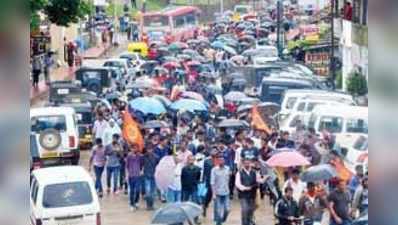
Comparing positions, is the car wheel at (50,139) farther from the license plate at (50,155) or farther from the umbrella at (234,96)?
the umbrella at (234,96)

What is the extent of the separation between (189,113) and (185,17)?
707 millimetres

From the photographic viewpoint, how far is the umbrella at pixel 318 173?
4707mm

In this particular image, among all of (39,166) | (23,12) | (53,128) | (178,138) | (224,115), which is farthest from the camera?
(224,115)

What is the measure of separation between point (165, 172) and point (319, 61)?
4.51 ft

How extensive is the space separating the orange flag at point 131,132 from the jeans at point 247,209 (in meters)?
0.69

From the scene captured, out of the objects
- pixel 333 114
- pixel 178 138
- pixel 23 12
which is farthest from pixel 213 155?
pixel 23 12

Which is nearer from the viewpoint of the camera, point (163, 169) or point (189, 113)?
point (163, 169)

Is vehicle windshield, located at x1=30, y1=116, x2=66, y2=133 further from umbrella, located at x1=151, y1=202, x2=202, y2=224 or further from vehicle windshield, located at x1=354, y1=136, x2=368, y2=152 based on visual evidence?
vehicle windshield, located at x1=354, y1=136, x2=368, y2=152

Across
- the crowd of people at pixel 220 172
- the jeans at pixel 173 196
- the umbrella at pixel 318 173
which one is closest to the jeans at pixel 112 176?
the crowd of people at pixel 220 172

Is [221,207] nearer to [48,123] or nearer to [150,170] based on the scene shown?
[150,170]

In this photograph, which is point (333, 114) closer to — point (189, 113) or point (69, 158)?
point (189, 113)

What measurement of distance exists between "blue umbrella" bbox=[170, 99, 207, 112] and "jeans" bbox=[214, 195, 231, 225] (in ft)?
2.93

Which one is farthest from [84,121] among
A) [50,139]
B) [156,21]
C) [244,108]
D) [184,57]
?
[244,108]

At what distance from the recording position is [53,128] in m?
4.88
